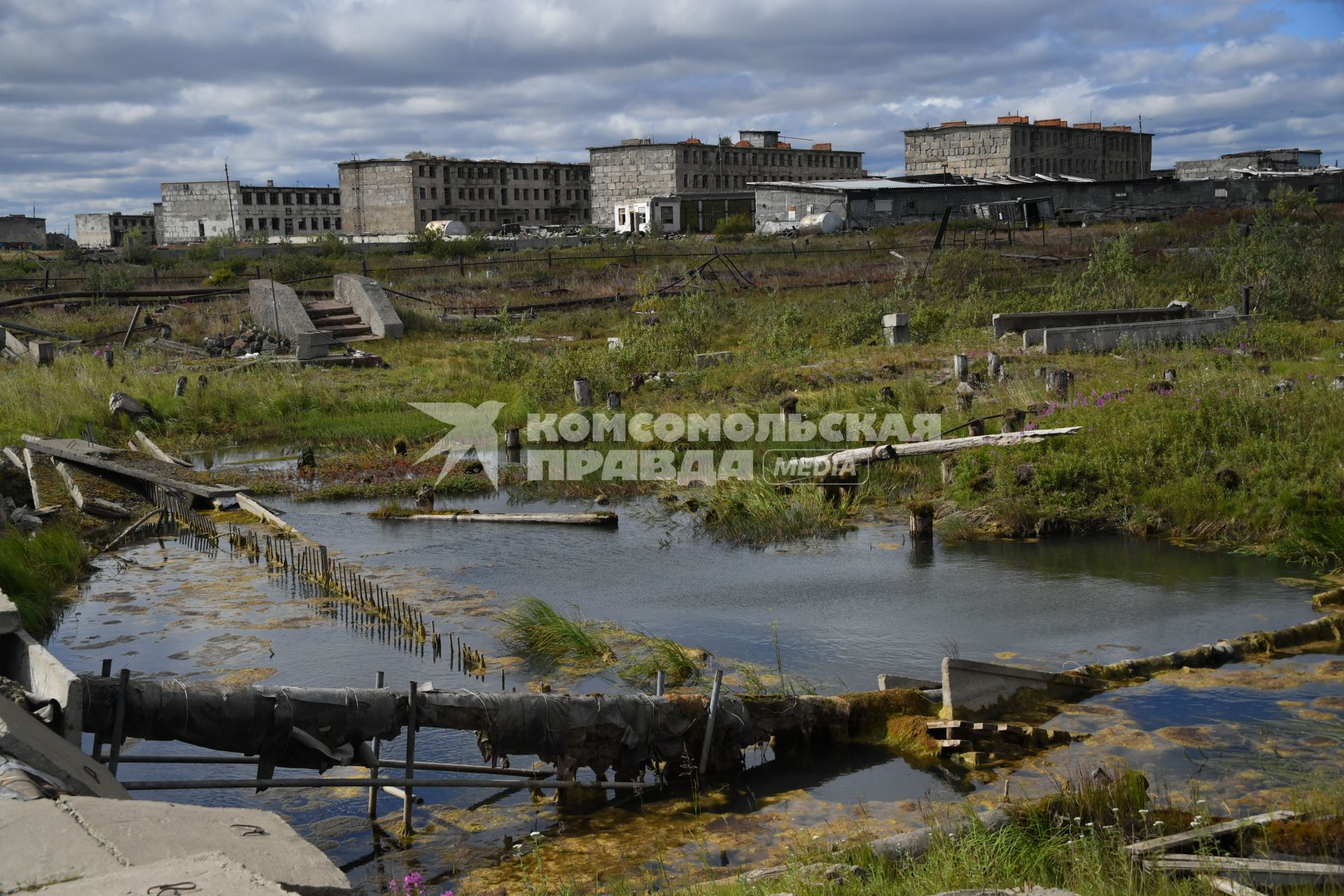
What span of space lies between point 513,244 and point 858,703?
48.2 metres

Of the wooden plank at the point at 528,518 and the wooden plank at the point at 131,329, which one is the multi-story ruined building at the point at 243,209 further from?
the wooden plank at the point at 528,518

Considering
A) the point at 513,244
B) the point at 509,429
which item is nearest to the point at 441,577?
the point at 509,429

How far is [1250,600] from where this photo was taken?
998 cm

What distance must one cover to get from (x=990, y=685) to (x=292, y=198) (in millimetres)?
95875

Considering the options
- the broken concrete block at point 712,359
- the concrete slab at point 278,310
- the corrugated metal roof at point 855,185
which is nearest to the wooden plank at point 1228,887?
the broken concrete block at point 712,359

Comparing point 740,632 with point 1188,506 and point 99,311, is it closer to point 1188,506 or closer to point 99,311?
point 1188,506

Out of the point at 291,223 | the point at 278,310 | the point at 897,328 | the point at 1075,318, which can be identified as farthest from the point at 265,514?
the point at 291,223

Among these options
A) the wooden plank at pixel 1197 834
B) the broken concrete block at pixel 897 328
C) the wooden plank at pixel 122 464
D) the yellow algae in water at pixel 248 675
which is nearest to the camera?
the wooden plank at pixel 1197 834

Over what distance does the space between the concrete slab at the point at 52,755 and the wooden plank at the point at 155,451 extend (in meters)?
11.8

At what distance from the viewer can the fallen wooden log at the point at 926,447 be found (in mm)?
12906

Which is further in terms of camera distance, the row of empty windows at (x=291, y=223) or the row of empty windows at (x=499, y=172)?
the row of empty windows at (x=291, y=223)

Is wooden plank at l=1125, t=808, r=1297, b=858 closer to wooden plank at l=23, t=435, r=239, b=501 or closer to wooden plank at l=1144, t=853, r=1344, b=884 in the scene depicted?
wooden plank at l=1144, t=853, r=1344, b=884

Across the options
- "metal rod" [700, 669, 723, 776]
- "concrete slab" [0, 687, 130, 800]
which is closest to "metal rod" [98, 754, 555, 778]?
"concrete slab" [0, 687, 130, 800]

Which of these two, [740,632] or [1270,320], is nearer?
[740,632]
